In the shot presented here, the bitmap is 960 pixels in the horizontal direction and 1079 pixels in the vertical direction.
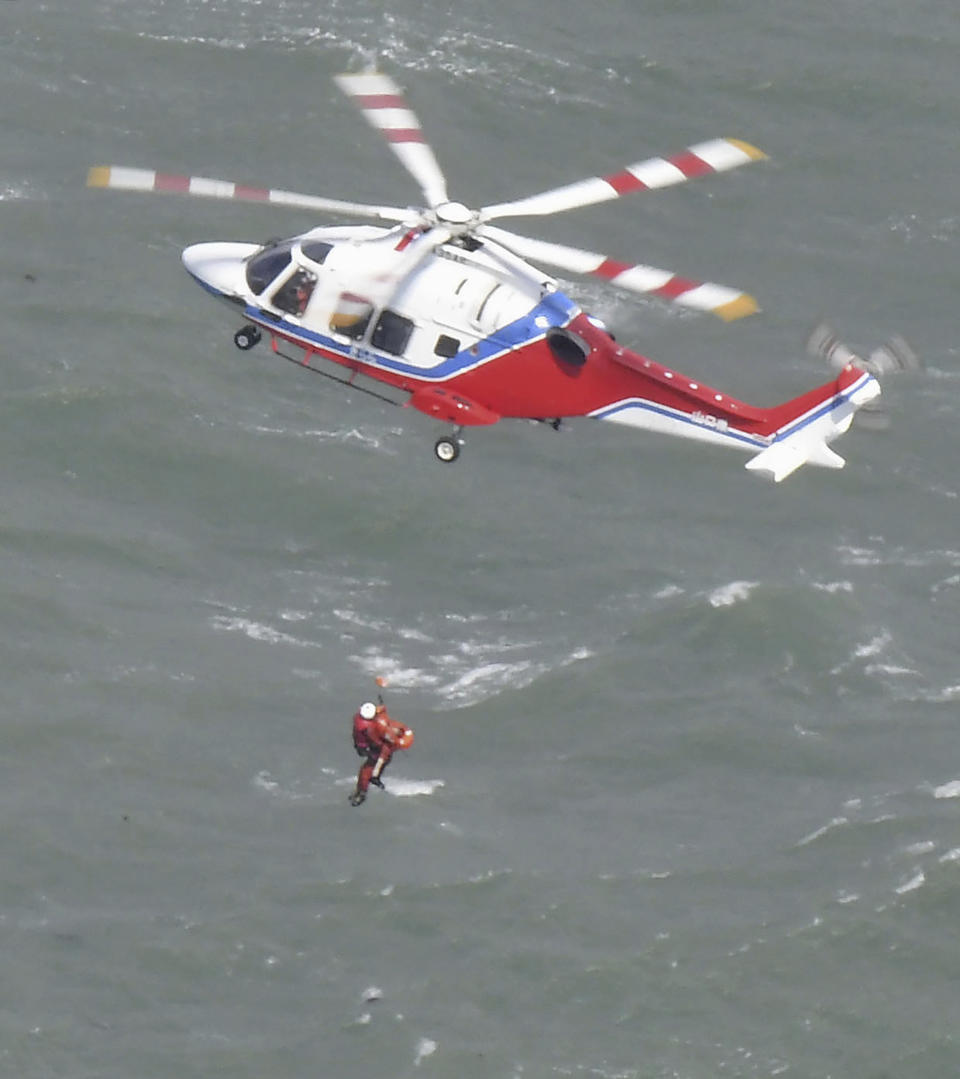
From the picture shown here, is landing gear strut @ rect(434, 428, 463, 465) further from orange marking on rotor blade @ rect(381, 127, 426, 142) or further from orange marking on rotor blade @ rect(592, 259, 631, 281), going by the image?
orange marking on rotor blade @ rect(381, 127, 426, 142)

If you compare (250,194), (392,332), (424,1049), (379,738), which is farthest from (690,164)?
(424,1049)

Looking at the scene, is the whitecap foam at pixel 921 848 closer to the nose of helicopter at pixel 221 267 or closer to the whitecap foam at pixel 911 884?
the whitecap foam at pixel 911 884

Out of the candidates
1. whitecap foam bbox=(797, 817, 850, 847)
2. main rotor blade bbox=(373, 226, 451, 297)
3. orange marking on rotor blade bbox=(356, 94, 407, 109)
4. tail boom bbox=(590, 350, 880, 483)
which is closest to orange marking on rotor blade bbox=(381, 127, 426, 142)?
orange marking on rotor blade bbox=(356, 94, 407, 109)

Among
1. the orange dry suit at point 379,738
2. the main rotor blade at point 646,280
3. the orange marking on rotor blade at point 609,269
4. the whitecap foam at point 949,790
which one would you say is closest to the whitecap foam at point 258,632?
the orange dry suit at point 379,738

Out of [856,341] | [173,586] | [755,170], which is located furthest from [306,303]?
[755,170]

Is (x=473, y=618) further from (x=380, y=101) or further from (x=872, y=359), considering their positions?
(x=380, y=101)
